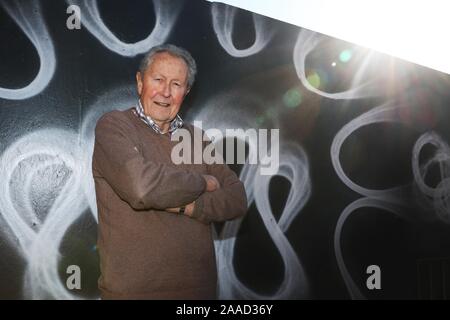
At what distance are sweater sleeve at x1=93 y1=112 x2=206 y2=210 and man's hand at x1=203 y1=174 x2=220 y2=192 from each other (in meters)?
0.11

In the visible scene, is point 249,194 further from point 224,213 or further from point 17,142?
point 17,142

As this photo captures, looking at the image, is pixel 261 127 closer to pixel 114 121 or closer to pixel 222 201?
pixel 222 201

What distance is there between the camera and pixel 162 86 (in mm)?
2119

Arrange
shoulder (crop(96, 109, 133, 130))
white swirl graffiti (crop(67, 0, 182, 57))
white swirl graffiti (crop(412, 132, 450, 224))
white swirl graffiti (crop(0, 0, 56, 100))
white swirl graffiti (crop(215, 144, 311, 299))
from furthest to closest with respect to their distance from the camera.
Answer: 1. white swirl graffiti (crop(412, 132, 450, 224))
2. white swirl graffiti (crop(215, 144, 311, 299))
3. white swirl graffiti (crop(67, 0, 182, 57))
4. white swirl graffiti (crop(0, 0, 56, 100))
5. shoulder (crop(96, 109, 133, 130))

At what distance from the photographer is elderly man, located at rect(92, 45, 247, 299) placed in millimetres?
1819

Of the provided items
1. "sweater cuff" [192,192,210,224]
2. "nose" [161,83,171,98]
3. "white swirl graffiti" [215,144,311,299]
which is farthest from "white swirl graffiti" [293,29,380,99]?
"sweater cuff" [192,192,210,224]

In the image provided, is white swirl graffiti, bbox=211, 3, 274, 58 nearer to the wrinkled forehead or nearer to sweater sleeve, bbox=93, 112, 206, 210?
the wrinkled forehead

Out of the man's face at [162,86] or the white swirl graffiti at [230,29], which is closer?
the man's face at [162,86]

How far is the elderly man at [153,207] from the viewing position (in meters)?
1.82

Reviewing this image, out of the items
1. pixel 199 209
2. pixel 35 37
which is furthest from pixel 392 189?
pixel 35 37

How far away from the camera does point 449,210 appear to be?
153 inches

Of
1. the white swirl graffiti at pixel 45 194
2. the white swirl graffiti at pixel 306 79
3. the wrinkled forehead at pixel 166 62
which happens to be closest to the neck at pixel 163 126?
the wrinkled forehead at pixel 166 62

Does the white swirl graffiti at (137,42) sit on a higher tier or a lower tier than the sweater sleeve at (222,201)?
higher

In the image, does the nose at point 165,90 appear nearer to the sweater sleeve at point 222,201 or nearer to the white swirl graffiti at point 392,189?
the sweater sleeve at point 222,201
